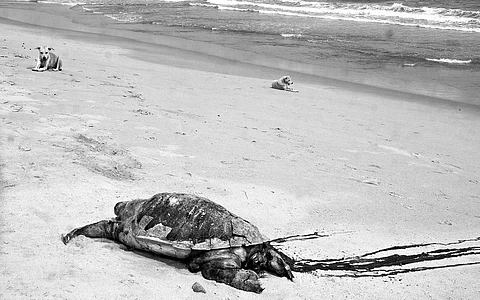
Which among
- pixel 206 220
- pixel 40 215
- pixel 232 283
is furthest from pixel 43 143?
pixel 232 283

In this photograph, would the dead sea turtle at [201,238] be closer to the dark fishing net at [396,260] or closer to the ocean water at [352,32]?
the dark fishing net at [396,260]

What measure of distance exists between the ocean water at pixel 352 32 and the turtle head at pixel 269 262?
392 inches

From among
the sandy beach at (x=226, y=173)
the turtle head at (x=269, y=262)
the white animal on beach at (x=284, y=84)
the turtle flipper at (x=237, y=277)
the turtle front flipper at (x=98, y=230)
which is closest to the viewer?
the turtle flipper at (x=237, y=277)

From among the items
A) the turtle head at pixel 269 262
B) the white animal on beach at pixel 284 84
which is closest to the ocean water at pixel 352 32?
the white animal on beach at pixel 284 84

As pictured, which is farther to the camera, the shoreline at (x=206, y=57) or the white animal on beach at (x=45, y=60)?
the shoreline at (x=206, y=57)

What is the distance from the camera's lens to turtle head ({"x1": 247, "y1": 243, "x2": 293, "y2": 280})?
3994 mm

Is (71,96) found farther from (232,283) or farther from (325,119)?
(232,283)

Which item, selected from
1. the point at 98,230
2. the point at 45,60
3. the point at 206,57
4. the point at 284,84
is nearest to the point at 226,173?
the point at 98,230

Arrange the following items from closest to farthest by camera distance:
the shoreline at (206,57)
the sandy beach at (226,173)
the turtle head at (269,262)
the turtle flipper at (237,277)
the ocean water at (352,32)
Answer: the turtle flipper at (237,277), the sandy beach at (226,173), the turtle head at (269,262), the shoreline at (206,57), the ocean water at (352,32)

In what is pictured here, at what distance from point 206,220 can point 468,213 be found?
346 cm

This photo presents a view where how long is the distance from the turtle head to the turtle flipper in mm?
170

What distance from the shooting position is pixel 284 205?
17.8 feet

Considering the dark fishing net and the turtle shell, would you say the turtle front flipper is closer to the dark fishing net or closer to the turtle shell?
the turtle shell

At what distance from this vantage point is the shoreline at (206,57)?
42.9 ft
